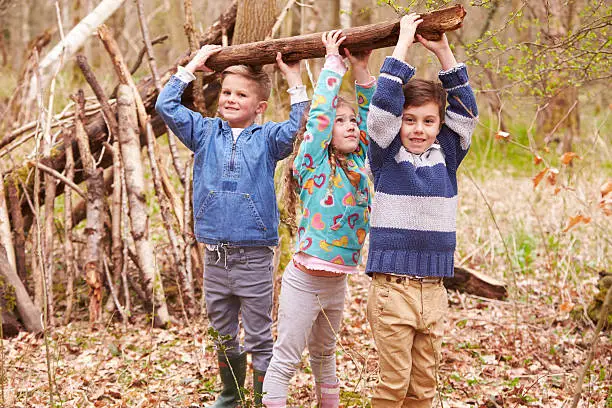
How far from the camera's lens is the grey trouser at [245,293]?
305 centimetres

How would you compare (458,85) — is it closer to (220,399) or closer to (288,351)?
(288,351)

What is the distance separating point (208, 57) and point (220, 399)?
5.48 ft

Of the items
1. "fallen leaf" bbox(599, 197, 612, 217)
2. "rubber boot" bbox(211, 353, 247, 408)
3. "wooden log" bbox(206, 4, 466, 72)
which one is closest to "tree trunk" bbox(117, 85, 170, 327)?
"rubber boot" bbox(211, 353, 247, 408)

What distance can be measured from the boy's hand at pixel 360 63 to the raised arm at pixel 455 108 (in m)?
0.30

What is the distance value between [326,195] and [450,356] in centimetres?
174

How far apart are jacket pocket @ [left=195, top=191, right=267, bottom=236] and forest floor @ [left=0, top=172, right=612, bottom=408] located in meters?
0.68

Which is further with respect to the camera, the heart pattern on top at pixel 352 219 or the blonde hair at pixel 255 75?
the blonde hair at pixel 255 75

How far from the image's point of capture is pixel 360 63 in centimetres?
278

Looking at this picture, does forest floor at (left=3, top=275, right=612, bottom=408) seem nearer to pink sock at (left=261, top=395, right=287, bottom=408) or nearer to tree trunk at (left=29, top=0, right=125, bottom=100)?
pink sock at (left=261, top=395, right=287, bottom=408)

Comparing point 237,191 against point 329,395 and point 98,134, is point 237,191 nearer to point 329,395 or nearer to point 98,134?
point 329,395

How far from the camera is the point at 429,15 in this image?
96.9 inches

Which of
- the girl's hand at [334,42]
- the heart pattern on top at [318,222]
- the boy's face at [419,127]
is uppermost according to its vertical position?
the girl's hand at [334,42]

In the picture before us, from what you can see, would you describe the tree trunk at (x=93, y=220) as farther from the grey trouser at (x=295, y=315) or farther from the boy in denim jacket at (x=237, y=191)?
the grey trouser at (x=295, y=315)

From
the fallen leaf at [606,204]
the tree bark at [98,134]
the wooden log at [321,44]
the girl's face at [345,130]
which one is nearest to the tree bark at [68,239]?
the tree bark at [98,134]
